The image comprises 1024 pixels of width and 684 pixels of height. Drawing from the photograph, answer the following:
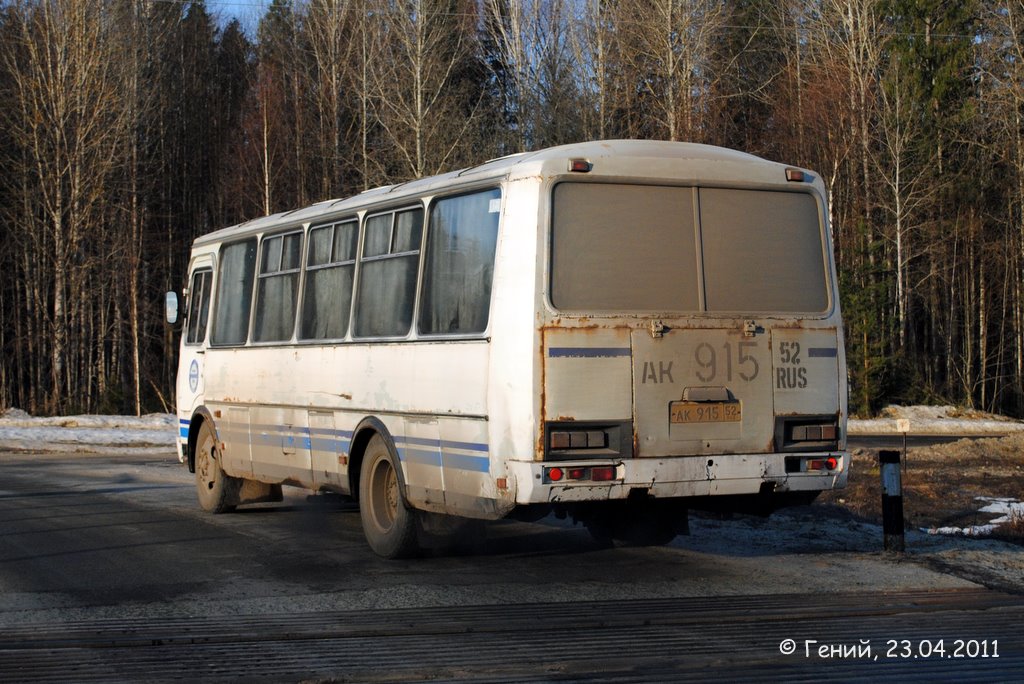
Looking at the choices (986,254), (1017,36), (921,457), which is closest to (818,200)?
(921,457)

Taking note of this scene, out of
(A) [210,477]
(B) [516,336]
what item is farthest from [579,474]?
(A) [210,477]

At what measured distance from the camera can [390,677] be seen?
21.4 feet

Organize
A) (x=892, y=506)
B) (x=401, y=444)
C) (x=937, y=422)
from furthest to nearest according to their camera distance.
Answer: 1. (x=937, y=422)
2. (x=892, y=506)
3. (x=401, y=444)

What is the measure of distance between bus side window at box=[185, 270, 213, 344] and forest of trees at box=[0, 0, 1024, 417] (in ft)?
73.5

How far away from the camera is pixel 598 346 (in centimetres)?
884

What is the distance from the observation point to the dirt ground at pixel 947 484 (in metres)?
13.3

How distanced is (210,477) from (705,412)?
23.0ft

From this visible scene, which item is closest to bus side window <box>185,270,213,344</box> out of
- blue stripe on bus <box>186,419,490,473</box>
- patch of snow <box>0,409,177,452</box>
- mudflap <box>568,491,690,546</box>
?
blue stripe on bus <box>186,419,490,473</box>

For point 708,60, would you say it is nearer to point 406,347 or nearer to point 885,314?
point 885,314

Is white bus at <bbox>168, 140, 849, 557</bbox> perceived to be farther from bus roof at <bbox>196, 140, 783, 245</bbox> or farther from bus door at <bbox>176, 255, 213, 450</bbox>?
bus door at <bbox>176, 255, 213, 450</bbox>

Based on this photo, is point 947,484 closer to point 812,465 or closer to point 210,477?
point 812,465

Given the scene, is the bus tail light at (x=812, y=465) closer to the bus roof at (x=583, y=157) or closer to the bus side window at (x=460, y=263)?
the bus roof at (x=583, y=157)

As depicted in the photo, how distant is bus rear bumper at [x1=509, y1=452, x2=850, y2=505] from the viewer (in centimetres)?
858

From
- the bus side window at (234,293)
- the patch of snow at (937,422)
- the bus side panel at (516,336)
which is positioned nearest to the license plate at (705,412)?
the bus side panel at (516,336)
